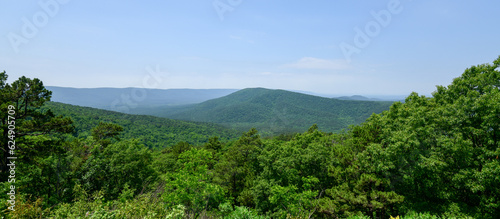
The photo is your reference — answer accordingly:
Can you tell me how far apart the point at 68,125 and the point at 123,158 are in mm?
6629

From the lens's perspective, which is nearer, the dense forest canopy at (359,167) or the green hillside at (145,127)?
the dense forest canopy at (359,167)

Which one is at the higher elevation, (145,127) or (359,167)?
(359,167)

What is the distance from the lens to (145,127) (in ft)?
441

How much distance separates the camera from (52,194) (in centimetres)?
1789

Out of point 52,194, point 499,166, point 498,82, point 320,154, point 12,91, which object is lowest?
point 52,194

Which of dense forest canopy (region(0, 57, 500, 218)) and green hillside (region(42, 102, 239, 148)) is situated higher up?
dense forest canopy (region(0, 57, 500, 218))

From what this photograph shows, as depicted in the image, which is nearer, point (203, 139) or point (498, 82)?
point (498, 82)

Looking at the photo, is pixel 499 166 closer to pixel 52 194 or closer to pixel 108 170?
pixel 108 170

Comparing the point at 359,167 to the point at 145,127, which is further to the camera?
the point at 145,127

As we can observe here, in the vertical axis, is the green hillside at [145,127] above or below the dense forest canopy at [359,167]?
below

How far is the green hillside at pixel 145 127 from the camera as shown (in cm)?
10269

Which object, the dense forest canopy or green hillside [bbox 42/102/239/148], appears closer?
the dense forest canopy

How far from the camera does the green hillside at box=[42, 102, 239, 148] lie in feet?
337

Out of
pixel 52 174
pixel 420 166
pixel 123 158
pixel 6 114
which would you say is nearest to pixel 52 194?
pixel 52 174
